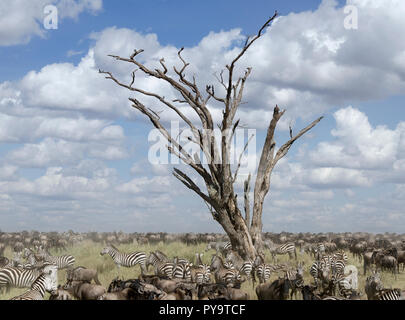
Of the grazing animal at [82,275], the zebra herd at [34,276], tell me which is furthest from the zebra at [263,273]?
the zebra herd at [34,276]

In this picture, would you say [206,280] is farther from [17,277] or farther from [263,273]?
[17,277]

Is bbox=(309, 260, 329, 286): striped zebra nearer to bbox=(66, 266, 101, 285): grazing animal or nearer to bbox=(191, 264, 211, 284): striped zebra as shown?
bbox=(191, 264, 211, 284): striped zebra

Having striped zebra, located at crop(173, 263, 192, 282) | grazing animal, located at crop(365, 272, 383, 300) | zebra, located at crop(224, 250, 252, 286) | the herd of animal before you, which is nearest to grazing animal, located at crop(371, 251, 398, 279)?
the herd of animal

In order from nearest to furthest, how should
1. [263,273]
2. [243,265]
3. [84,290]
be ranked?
[84,290] → [263,273] → [243,265]

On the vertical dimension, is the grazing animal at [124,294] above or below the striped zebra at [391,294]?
above

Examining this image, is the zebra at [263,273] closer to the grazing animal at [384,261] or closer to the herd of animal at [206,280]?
the herd of animal at [206,280]

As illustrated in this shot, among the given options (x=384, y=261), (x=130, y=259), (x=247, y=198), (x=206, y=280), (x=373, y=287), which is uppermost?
(x=247, y=198)

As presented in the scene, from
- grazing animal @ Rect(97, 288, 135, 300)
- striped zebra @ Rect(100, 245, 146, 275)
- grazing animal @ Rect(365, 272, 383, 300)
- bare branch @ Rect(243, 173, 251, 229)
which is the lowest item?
grazing animal @ Rect(365, 272, 383, 300)

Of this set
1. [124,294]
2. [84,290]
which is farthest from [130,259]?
[124,294]

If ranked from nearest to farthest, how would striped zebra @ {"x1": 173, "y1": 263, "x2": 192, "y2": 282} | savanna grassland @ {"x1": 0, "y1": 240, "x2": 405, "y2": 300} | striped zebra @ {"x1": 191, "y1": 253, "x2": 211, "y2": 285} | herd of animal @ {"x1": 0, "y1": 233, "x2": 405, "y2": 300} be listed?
herd of animal @ {"x1": 0, "y1": 233, "x2": 405, "y2": 300}, striped zebra @ {"x1": 191, "y1": 253, "x2": 211, "y2": 285}, striped zebra @ {"x1": 173, "y1": 263, "x2": 192, "y2": 282}, savanna grassland @ {"x1": 0, "y1": 240, "x2": 405, "y2": 300}
